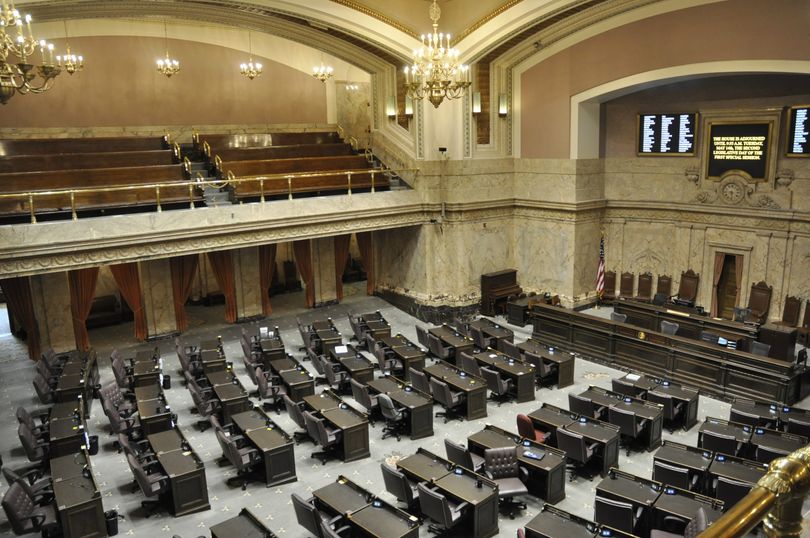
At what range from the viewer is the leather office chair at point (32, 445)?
832 cm

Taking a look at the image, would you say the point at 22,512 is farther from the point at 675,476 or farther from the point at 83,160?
the point at 83,160

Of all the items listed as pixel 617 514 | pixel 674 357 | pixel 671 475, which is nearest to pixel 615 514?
pixel 617 514

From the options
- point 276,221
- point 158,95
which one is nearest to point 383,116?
point 276,221

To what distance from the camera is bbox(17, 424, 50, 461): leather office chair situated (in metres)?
8.32

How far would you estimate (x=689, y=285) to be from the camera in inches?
613

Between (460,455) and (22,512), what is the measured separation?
200 inches

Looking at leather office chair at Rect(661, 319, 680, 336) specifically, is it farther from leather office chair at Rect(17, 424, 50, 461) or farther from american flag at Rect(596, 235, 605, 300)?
leather office chair at Rect(17, 424, 50, 461)

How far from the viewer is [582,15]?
1444cm

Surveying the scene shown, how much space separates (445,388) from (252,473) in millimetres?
3295

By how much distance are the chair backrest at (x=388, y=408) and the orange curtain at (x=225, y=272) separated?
7077 mm

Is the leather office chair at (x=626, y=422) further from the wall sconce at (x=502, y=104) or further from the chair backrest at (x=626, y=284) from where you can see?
the wall sconce at (x=502, y=104)

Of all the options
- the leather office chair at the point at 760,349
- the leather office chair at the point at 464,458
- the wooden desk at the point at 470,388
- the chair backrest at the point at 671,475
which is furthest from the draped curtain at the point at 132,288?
the leather office chair at the point at 760,349

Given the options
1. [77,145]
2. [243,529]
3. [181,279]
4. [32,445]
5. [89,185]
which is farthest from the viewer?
[77,145]

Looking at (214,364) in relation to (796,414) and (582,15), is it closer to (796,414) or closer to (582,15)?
(796,414)
